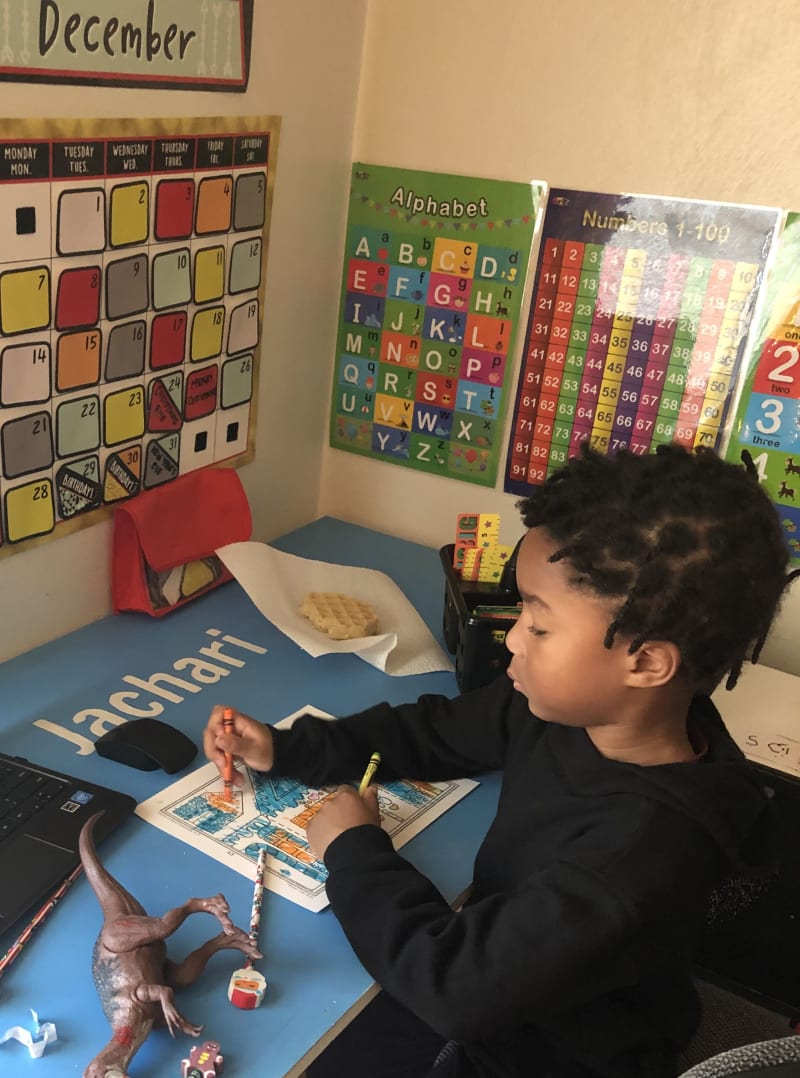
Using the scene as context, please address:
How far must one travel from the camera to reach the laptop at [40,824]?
0.81 meters

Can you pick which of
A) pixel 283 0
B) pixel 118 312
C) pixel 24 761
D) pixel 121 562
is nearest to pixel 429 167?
pixel 283 0

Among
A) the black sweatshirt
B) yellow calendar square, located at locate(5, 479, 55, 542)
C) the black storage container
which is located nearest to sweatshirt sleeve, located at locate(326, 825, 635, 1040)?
the black sweatshirt

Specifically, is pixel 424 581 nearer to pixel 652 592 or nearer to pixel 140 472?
pixel 140 472

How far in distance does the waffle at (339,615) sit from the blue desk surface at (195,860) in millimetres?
38

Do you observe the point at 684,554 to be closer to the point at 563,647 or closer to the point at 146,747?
the point at 563,647

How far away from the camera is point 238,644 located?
1.28m

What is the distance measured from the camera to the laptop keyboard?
2.90 feet

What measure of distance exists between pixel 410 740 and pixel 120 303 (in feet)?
2.00

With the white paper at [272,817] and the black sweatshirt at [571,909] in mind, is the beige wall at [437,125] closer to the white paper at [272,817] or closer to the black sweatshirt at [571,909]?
the white paper at [272,817]

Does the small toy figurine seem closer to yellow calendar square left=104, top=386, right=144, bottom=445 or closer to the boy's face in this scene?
the boy's face

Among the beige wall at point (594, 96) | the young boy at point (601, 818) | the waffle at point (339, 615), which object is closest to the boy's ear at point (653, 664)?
the young boy at point (601, 818)

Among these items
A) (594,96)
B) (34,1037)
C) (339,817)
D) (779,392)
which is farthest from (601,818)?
(594,96)

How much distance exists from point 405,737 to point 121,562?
1.54 feet

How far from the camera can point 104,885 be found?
0.80 m
